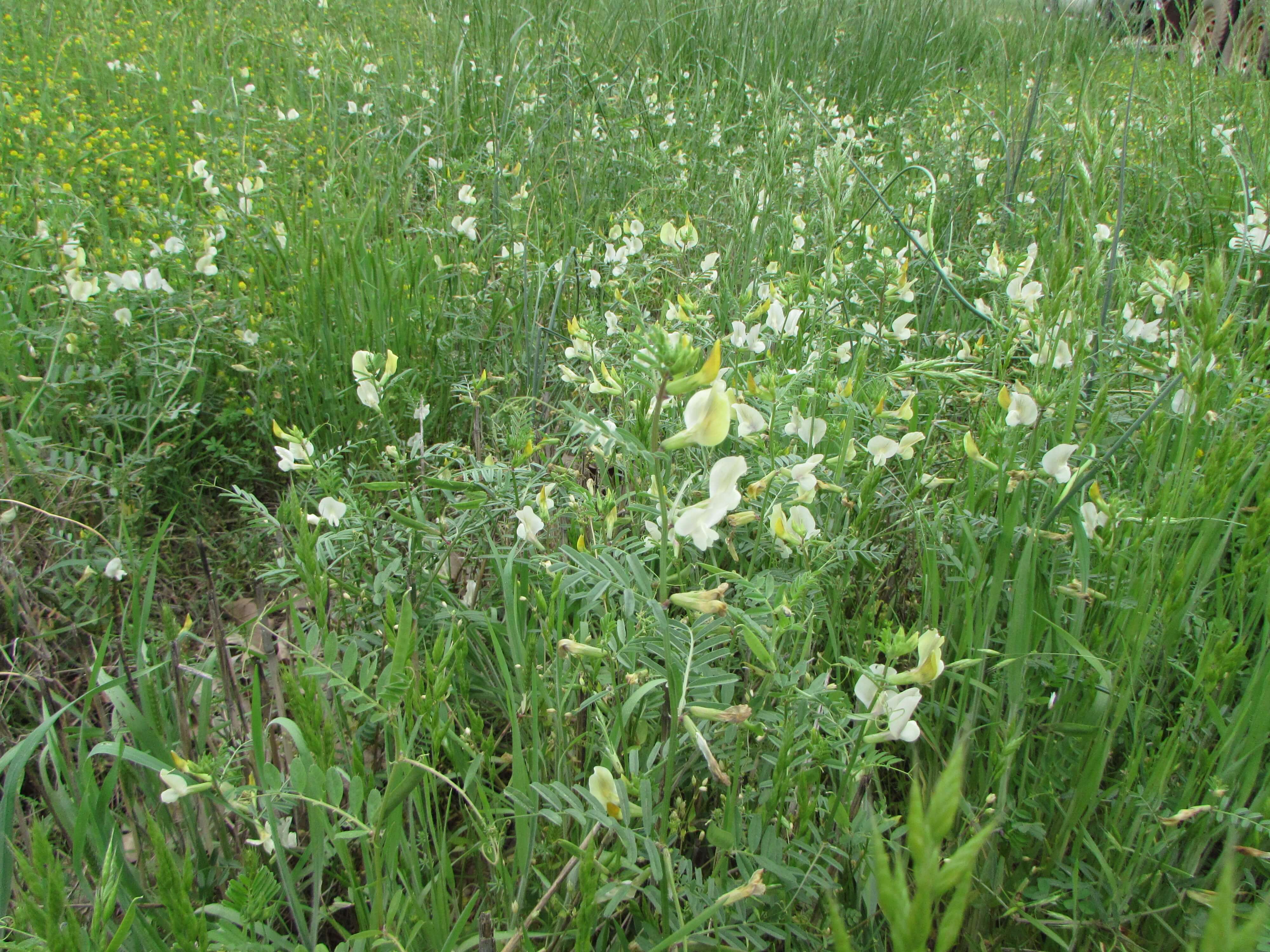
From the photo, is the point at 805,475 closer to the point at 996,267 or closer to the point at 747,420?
the point at 747,420

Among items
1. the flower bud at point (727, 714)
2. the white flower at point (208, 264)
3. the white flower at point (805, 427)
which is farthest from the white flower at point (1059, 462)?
the white flower at point (208, 264)

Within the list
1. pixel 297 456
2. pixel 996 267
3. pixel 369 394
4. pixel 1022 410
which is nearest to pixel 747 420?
pixel 1022 410

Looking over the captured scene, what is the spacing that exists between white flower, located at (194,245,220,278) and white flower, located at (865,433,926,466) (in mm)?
1747

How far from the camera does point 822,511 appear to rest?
152 centimetres

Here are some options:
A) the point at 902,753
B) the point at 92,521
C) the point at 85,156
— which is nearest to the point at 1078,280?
the point at 902,753

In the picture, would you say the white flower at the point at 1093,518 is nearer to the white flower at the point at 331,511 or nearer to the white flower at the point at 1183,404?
the white flower at the point at 1183,404

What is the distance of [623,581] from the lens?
108cm

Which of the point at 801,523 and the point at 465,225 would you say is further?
the point at 465,225

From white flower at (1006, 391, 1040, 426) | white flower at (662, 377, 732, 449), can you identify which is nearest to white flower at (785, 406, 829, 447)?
white flower at (1006, 391, 1040, 426)

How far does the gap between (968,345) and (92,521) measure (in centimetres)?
202

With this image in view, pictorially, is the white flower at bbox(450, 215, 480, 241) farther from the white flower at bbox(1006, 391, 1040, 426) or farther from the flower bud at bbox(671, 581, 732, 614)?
the flower bud at bbox(671, 581, 732, 614)

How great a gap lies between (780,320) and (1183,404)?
73cm

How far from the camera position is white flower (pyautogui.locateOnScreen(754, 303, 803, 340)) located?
1.64 m

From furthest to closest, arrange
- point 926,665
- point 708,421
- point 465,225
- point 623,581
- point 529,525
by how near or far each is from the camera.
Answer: point 465,225
point 529,525
point 623,581
point 926,665
point 708,421
